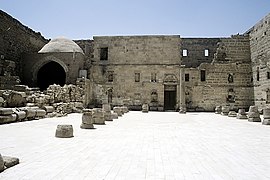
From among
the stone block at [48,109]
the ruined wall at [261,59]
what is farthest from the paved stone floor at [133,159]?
the ruined wall at [261,59]

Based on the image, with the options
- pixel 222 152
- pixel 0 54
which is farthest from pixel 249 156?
pixel 0 54

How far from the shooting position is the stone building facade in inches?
954

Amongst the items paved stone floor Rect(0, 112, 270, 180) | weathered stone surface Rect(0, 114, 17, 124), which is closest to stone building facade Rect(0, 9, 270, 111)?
weathered stone surface Rect(0, 114, 17, 124)

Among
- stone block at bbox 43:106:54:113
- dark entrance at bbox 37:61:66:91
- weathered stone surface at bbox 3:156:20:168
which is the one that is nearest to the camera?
weathered stone surface at bbox 3:156:20:168

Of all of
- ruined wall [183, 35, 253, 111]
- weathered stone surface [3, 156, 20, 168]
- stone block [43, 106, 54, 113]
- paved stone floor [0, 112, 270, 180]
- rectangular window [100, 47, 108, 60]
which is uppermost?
rectangular window [100, 47, 108, 60]

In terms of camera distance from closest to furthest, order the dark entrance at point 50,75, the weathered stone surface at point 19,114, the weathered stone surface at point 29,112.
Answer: the weathered stone surface at point 19,114, the weathered stone surface at point 29,112, the dark entrance at point 50,75

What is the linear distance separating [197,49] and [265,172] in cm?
2625

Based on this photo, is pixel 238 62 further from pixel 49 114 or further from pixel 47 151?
pixel 47 151

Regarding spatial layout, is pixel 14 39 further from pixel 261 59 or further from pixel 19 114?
pixel 261 59

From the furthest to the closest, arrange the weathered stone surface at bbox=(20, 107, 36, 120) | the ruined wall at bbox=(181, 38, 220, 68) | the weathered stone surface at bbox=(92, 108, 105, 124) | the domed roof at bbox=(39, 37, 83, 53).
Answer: the ruined wall at bbox=(181, 38, 220, 68)
the domed roof at bbox=(39, 37, 83, 53)
the weathered stone surface at bbox=(20, 107, 36, 120)
the weathered stone surface at bbox=(92, 108, 105, 124)

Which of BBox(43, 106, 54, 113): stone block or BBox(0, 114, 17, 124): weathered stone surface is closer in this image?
BBox(0, 114, 17, 124): weathered stone surface

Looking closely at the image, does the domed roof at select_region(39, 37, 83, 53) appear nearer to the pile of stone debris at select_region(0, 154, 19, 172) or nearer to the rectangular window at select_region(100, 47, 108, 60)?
the rectangular window at select_region(100, 47, 108, 60)

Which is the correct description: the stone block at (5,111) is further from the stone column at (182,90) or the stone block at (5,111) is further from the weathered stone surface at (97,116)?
the stone column at (182,90)

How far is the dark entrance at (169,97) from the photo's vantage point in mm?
26250
